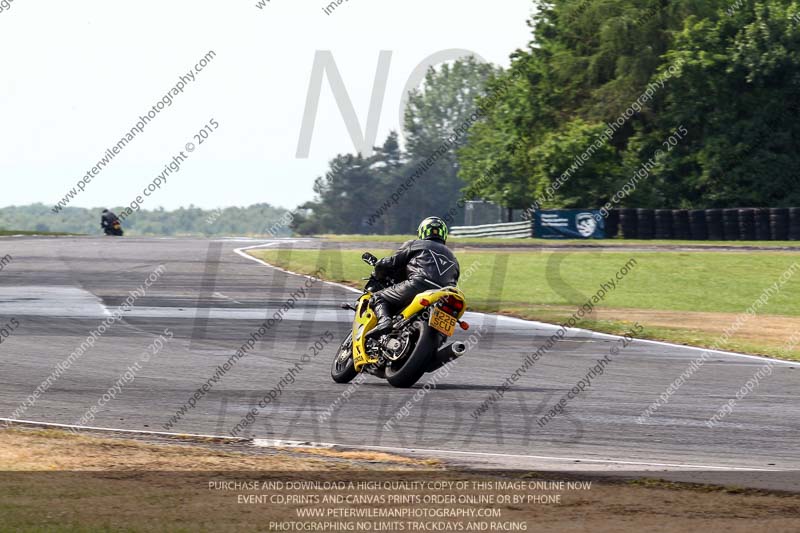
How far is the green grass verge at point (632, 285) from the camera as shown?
838 inches

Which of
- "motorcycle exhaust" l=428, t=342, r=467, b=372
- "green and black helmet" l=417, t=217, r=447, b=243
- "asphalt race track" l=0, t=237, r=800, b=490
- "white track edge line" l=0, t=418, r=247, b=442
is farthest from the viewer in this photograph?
"green and black helmet" l=417, t=217, r=447, b=243

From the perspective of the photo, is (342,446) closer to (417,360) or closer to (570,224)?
(417,360)

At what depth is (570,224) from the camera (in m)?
52.4

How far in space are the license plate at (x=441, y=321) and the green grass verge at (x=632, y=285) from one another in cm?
689

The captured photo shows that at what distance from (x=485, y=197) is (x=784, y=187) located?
22161mm

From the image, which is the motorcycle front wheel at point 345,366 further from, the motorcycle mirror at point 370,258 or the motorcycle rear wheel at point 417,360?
the motorcycle mirror at point 370,258

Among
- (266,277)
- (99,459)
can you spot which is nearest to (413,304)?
(99,459)

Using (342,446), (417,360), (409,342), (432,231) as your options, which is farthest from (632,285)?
(342,446)

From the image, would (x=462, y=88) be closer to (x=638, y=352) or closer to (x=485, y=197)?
(x=485, y=197)

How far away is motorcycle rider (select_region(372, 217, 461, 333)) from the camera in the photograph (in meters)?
12.5

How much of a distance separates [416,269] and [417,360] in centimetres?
109

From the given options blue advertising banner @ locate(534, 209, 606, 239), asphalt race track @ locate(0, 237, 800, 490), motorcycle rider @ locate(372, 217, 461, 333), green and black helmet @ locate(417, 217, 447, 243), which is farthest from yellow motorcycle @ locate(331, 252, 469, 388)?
blue advertising banner @ locate(534, 209, 606, 239)

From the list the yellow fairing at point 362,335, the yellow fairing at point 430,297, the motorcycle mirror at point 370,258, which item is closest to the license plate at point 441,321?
the yellow fairing at point 430,297

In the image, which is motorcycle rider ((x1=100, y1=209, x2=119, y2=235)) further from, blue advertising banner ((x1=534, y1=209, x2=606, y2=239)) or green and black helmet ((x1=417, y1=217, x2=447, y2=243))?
green and black helmet ((x1=417, y1=217, x2=447, y2=243))
